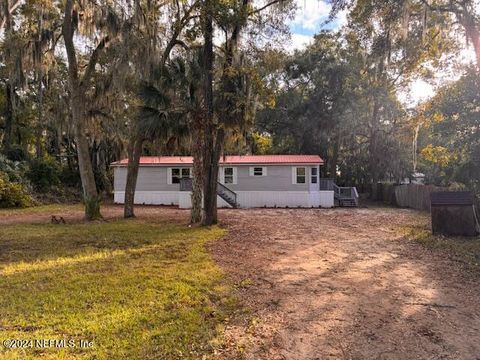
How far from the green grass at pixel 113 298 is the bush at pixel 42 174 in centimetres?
1511

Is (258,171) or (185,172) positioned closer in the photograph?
(258,171)

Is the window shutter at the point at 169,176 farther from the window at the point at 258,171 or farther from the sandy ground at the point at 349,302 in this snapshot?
the sandy ground at the point at 349,302

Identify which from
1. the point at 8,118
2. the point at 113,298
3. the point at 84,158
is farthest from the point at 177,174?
the point at 113,298

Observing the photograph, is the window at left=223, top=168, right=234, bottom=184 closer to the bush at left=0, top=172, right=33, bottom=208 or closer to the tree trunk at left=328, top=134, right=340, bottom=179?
the tree trunk at left=328, top=134, right=340, bottom=179

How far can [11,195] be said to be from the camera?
1850cm

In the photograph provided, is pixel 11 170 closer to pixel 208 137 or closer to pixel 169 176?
pixel 169 176

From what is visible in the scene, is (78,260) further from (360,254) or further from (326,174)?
(326,174)

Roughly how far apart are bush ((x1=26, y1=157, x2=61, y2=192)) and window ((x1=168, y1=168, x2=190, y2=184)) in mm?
7804

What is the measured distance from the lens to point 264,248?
8617 mm

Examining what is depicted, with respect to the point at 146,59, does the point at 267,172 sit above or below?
below

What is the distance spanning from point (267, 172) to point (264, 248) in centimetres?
1218

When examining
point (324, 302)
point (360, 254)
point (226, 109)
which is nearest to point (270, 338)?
point (324, 302)

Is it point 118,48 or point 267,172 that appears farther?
point 267,172

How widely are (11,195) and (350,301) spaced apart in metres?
18.8
